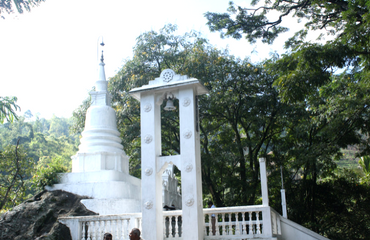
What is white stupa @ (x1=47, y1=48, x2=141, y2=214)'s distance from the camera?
11876 mm

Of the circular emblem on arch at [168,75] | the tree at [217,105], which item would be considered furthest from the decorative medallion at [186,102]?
the tree at [217,105]

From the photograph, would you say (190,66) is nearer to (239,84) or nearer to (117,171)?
(239,84)

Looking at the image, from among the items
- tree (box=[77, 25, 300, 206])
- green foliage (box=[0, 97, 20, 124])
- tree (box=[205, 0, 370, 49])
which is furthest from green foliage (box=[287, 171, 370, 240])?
green foliage (box=[0, 97, 20, 124])

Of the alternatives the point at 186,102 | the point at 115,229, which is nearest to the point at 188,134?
the point at 186,102

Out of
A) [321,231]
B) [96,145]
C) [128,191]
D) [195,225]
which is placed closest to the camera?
[195,225]

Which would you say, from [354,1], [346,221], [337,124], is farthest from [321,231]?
[354,1]

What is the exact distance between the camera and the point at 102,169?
13094 mm

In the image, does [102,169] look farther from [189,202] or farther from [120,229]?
Result: [189,202]

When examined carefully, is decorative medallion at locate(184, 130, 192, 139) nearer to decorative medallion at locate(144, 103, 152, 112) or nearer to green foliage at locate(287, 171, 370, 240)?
decorative medallion at locate(144, 103, 152, 112)

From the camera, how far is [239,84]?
15711 mm

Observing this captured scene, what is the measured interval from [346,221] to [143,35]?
13.0 metres

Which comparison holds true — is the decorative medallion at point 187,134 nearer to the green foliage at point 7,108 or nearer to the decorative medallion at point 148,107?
the decorative medallion at point 148,107

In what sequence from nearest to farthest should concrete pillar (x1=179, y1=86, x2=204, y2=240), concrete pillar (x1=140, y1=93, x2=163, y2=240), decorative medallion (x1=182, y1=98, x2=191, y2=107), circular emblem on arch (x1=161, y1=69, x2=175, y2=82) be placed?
concrete pillar (x1=179, y1=86, x2=204, y2=240) < concrete pillar (x1=140, y1=93, x2=163, y2=240) < decorative medallion (x1=182, y1=98, x2=191, y2=107) < circular emblem on arch (x1=161, y1=69, x2=175, y2=82)

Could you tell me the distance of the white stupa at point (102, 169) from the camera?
39.0 ft
